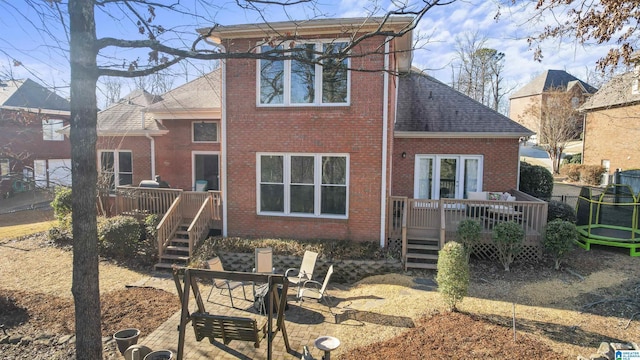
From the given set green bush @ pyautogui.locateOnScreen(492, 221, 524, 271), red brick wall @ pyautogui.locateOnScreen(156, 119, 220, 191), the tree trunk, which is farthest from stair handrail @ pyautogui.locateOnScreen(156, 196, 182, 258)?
green bush @ pyautogui.locateOnScreen(492, 221, 524, 271)

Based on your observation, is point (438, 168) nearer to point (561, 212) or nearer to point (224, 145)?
point (561, 212)

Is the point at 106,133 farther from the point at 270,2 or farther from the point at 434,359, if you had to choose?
the point at 434,359

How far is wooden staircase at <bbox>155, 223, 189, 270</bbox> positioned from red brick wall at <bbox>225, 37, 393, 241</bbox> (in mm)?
1439

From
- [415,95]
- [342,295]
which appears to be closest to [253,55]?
[342,295]

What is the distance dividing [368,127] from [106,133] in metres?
12.6

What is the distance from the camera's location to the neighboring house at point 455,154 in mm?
13891

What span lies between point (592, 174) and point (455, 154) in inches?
742

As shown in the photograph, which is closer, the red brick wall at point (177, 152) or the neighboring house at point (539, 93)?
the red brick wall at point (177, 152)

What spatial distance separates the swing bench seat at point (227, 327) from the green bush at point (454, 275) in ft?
11.6

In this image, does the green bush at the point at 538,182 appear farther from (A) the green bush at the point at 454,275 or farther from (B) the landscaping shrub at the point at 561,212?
(A) the green bush at the point at 454,275

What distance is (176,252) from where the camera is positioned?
37.6 feet

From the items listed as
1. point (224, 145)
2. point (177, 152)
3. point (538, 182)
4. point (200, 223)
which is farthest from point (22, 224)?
point (538, 182)

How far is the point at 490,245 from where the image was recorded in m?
10.9

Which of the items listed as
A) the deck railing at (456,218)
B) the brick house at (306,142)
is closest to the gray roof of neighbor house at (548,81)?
the deck railing at (456,218)
